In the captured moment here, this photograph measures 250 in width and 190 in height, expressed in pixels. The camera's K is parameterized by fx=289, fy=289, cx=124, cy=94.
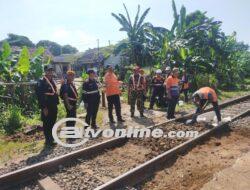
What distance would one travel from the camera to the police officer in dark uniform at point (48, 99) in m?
7.06

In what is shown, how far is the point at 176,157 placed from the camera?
6.23m

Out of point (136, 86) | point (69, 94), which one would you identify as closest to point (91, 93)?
point (69, 94)

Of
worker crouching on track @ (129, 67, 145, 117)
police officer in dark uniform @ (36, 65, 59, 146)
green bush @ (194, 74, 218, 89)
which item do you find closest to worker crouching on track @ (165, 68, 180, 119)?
worker crouching on track @ (129, 67, 145, 117)

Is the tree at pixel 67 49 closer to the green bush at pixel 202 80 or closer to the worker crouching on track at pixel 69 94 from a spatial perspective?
the green bush at pixel 202 80

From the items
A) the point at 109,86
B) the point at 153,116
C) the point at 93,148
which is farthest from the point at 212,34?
the point at 93,148

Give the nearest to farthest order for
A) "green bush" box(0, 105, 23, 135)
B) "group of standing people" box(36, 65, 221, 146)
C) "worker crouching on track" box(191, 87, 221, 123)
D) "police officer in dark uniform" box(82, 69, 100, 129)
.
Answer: "group of standing people" box(36, 65, 221, 146) → "police officer in dark uniform" box(82, 69, 100, 129) → "worker crouching on track" box(191, 87, 221, 123) → "green bush" box(0, 105, 23, 135)

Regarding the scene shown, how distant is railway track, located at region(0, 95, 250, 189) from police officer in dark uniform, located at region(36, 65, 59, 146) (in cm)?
161

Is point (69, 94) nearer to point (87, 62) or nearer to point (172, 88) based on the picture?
point (172, 88)

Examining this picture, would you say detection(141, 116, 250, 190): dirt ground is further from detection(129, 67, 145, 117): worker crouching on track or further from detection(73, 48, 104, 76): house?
detection(73, 48, 104, 76): house

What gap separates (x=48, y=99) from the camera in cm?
723

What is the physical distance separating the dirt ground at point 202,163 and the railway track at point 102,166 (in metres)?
0.23

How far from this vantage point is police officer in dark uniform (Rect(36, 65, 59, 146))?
706 centimetres

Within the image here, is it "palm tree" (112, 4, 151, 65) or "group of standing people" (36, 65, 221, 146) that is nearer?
"group of standing people" (36, 65, 221, 146)

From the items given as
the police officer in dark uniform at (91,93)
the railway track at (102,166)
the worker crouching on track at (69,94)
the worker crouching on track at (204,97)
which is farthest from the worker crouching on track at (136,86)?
the railway track at (102,166)
